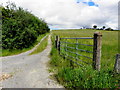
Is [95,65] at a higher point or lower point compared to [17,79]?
higher

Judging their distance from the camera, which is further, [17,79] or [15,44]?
[15,44]

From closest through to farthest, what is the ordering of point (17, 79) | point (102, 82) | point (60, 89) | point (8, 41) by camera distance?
point (102, 82)
point (60, 89)
point (17, 79)
point (8, 41)

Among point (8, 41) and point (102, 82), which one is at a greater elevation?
point (8, 41)

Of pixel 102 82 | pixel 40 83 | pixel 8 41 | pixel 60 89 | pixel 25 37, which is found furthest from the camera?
pixel 25 37

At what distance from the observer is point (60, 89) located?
9.27 ft

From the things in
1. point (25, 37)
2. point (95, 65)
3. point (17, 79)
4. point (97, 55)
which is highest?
point (25, 37)

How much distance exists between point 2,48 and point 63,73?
29.8ft

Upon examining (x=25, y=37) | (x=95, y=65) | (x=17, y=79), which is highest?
(x=25, y=37)

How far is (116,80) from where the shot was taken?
269 cm

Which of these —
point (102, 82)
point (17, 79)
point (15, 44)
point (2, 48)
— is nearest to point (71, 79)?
point (102, 82)

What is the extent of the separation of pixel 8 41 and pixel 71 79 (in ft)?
30.1

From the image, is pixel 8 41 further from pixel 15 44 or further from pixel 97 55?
pixel 97 55

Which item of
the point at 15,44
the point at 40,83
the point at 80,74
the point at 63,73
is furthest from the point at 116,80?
the point at 15,44

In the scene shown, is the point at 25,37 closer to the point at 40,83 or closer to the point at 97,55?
the point at 40,83
